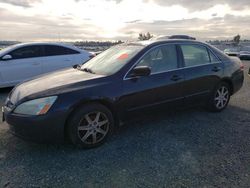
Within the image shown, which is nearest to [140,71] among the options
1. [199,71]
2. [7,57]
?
[199,71]

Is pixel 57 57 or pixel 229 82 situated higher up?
pixel 57 57

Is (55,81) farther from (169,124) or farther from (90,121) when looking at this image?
(169,124)

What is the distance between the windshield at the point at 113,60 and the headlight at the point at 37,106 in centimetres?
102

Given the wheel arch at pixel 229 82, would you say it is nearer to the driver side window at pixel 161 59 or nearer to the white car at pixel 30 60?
the driver side window at pixel 161 59

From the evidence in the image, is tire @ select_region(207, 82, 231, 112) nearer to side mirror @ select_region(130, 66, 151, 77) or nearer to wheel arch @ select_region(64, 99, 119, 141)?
side mirror @ select_region(130, 66, 151, 77)

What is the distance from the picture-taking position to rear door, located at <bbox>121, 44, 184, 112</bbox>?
13.0 ft

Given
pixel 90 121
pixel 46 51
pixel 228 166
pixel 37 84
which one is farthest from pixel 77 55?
pixel 228 166

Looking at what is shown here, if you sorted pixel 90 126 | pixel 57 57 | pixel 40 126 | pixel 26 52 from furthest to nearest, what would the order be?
pixel 57 57 → pixel 26 52 → pixel 90 126 → pixel 40 126

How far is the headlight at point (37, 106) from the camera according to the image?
11.0 ft

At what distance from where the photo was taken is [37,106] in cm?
338

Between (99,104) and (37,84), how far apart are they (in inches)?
41.1

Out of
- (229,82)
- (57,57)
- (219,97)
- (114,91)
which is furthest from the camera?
(57,57)

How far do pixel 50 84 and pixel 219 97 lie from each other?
3.47 meters

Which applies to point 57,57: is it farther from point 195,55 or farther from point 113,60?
point 195,55
